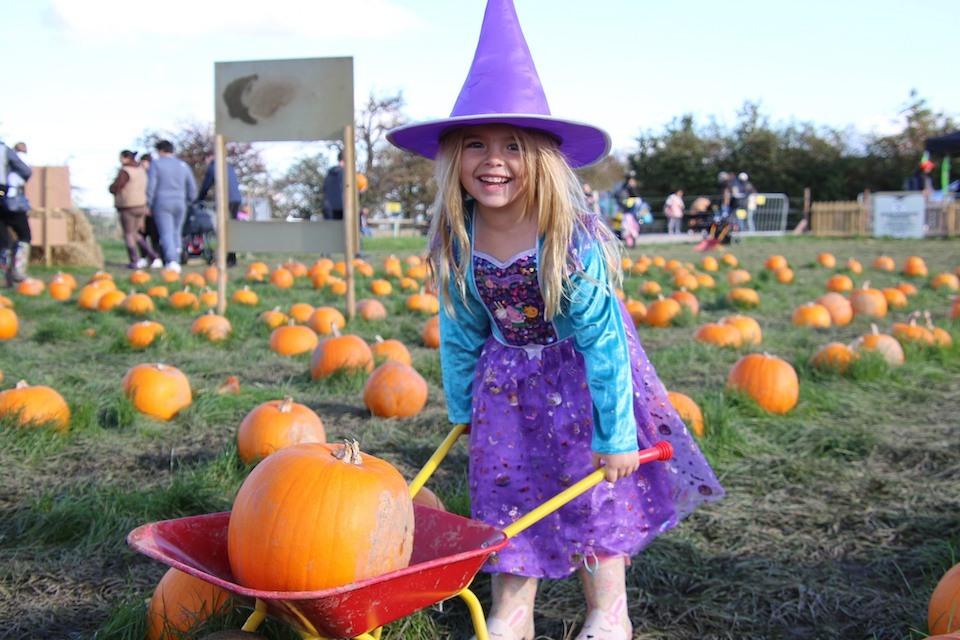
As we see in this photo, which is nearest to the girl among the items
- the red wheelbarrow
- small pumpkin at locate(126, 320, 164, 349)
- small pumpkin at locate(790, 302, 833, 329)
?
the red wheelbarrow

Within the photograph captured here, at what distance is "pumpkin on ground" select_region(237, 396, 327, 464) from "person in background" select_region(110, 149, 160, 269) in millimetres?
9836

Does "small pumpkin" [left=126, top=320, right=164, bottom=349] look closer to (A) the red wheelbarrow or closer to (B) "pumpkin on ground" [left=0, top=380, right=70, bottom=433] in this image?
(B) "pumpkin on ground" [left=0, top=380, right=70, bottom=433]

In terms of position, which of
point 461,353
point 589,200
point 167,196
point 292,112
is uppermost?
point 292,112

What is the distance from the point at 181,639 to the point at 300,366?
3.39 meters

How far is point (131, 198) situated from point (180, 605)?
11.7m

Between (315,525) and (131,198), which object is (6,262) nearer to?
(131,198)

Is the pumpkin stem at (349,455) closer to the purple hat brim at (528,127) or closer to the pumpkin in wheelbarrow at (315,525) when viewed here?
the pumpkin in wheelbarrow at (315,525)

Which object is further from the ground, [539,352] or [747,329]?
[539,352]

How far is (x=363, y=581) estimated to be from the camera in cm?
165

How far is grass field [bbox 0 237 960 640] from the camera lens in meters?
2.45

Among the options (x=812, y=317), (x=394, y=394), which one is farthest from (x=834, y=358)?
(x=394, y=394)

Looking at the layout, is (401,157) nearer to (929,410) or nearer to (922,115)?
(922,115)

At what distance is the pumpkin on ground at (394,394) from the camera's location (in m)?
4.22

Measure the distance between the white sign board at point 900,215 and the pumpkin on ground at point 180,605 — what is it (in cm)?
2322
